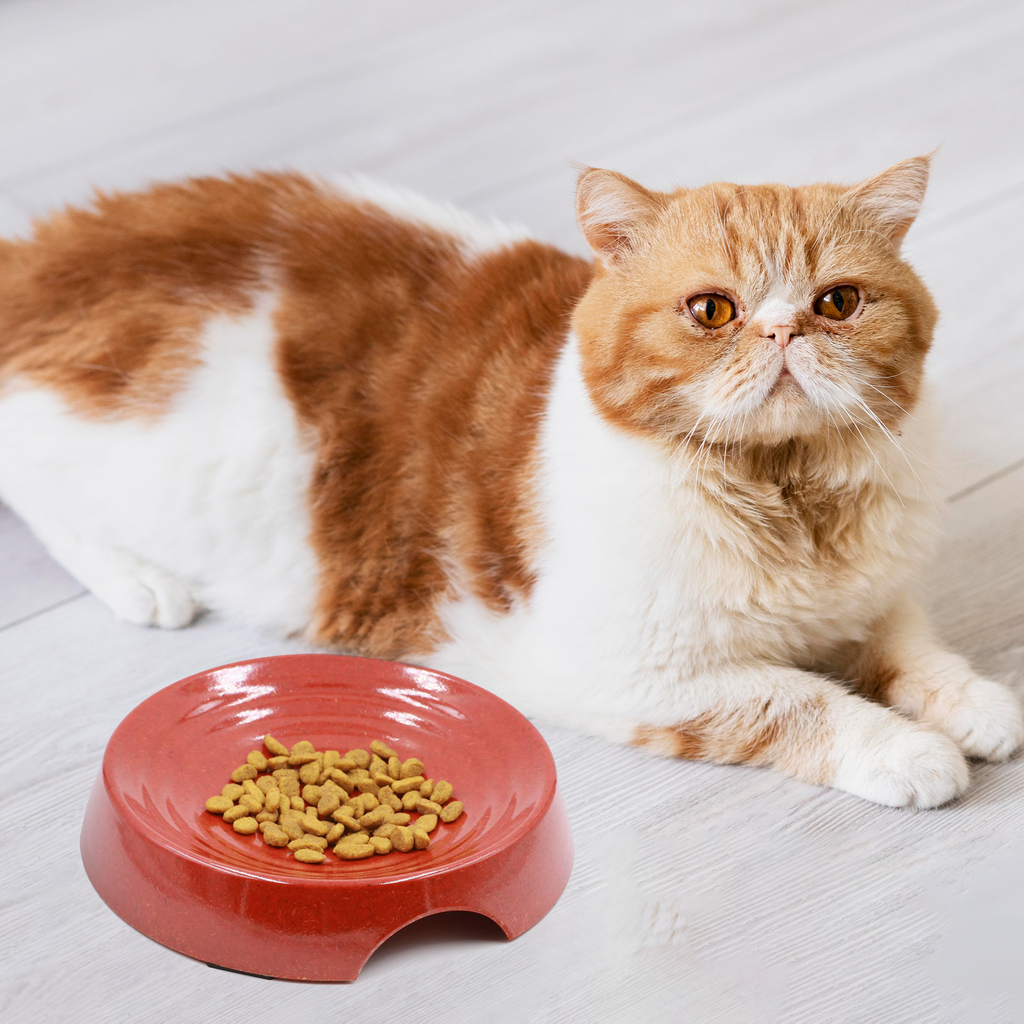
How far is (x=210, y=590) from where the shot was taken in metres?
1.80

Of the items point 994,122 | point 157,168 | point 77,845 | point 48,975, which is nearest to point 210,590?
point 77,845

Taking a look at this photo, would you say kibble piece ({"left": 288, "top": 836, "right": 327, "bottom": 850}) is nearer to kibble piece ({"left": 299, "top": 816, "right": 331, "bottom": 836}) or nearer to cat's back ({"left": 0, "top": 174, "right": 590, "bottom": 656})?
kibble piece ({"left": 299, "top": 816, "right": 331, "bottom": 836})

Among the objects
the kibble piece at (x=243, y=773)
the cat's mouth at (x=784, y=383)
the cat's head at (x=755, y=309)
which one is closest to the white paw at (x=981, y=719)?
the cat's head at (x=755, y=309)

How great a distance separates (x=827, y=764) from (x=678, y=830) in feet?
0.63

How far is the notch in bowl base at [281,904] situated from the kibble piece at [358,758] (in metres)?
0.22

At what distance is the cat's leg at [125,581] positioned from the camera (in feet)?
5.84

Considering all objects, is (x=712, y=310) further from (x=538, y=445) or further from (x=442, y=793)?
(x=442, y=793)

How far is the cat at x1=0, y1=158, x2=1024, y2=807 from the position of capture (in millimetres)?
1335

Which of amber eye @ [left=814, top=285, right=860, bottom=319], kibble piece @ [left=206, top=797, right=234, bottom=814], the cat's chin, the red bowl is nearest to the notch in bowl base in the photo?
the red bowl

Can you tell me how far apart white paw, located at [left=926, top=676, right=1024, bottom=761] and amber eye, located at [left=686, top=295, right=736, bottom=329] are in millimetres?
552

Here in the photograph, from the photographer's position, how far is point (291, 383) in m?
1.69

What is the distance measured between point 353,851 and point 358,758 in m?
0.16

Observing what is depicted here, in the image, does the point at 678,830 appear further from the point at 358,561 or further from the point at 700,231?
the point at 700,231

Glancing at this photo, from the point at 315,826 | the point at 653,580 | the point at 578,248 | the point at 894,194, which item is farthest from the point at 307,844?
the point at 578,248
